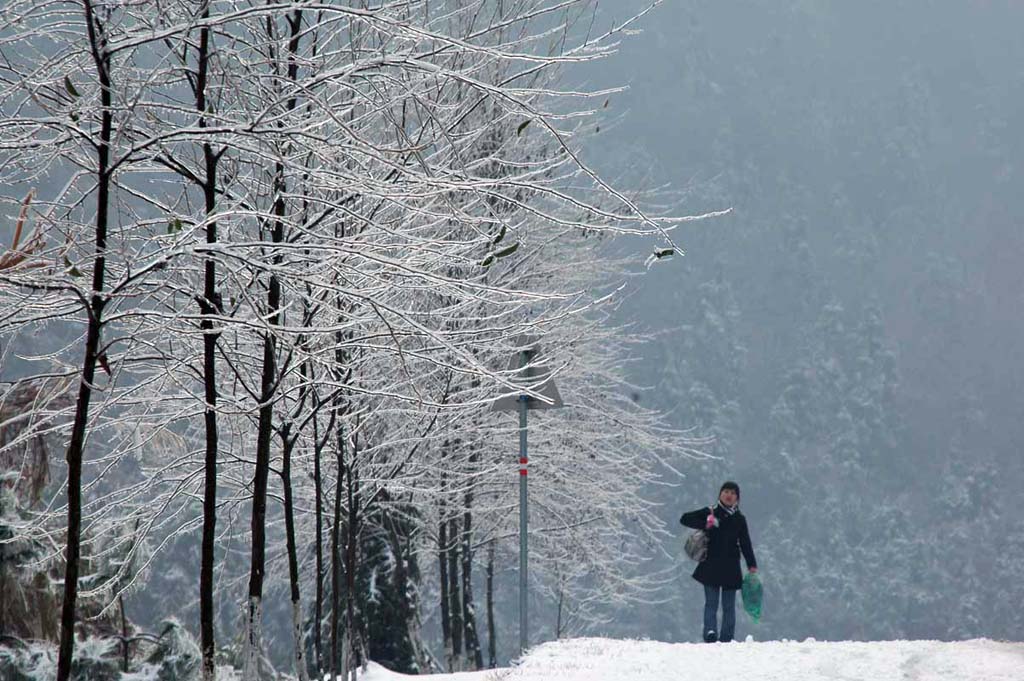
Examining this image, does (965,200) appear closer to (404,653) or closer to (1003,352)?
(1003,352)

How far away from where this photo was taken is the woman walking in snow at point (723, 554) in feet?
36.2

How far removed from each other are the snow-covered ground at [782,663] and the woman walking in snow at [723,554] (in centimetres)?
150

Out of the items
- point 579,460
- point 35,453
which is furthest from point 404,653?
point 35,453

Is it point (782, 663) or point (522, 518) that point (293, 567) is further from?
point (782, 663)

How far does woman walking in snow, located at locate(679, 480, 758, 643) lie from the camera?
36.2 feet

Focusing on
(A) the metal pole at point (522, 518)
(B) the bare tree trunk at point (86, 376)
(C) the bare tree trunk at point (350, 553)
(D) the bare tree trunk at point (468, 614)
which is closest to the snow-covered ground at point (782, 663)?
(A) the metal pole at point (522, 518)

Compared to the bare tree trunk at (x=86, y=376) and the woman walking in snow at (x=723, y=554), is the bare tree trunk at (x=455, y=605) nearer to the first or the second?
the woman walking in snow at (x=723, y=554)

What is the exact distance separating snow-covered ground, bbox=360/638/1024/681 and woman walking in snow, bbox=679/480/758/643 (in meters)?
1.50

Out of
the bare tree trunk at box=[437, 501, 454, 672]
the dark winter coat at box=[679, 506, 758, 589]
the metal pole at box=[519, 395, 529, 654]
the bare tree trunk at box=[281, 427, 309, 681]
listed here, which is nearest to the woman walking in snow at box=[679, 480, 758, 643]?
the dark winter coat at box=[679, 506, 758, 589]

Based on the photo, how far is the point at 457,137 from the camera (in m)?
5.83

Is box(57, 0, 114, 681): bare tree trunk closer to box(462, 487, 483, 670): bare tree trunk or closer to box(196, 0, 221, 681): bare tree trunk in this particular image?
box(196, 0, 221, 681): bare tree trunk

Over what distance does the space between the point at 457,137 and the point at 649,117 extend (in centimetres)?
16839

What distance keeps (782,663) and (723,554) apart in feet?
8.72

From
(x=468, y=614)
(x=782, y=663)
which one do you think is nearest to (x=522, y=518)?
(x=782, y=663)
